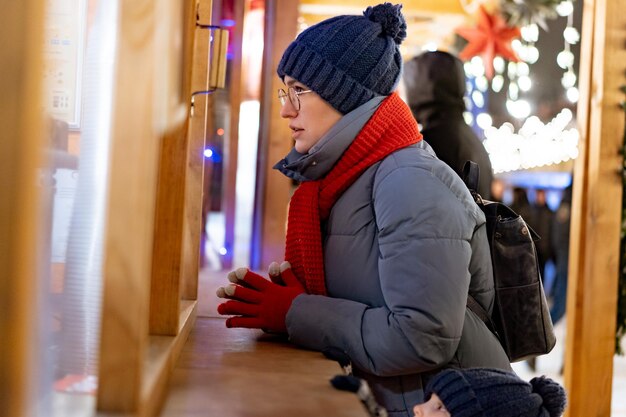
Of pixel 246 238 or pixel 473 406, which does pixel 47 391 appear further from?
pixel 246 238

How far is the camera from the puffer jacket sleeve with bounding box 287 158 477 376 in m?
1.62

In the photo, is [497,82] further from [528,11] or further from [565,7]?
[528,11]

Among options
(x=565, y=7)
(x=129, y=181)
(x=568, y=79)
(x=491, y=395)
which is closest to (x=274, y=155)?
(x=565, y=7)

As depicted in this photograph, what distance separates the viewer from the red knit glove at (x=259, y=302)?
180 centimetres

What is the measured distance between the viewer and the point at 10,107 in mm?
709

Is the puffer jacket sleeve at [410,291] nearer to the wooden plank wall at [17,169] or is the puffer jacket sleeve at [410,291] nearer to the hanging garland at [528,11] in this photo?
the wooden plank wall at [17,169]

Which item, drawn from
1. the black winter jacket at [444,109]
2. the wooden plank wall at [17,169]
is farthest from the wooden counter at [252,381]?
the black winter jacket at [444,109]

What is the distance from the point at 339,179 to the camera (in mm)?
1836

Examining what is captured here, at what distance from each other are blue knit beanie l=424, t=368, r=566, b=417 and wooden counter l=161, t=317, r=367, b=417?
229 millimetres

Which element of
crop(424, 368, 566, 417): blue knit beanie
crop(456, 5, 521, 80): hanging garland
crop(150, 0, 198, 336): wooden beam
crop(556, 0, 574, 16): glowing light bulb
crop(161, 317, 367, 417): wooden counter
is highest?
crop(556, 0, 574, 16): glowing light bulb

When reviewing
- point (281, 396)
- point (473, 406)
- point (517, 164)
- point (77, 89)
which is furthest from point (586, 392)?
point (517, 164)

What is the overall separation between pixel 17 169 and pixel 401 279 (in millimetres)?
1029

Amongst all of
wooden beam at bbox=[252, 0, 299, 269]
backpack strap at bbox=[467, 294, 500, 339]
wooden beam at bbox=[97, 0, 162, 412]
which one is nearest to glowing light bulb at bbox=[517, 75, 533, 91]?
wooden beam at bbox=[252, 0, 299, 269]

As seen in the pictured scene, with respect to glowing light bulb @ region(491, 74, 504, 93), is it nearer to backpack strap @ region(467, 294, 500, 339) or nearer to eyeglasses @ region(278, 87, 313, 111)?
eyeglasses @ region(278, 87, 313, 111)
